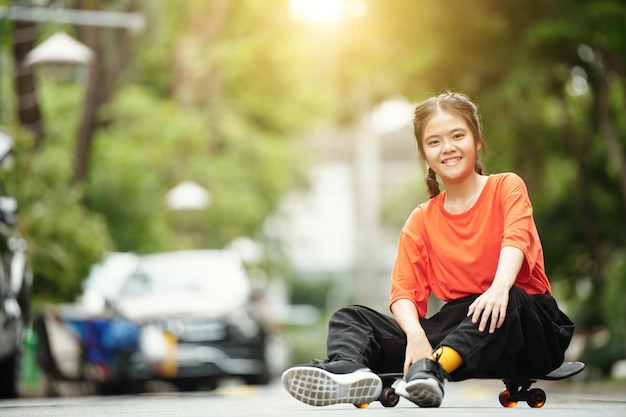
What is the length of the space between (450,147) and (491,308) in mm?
745

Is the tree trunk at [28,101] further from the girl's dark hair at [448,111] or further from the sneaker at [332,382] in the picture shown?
the sneaker at [332,382]

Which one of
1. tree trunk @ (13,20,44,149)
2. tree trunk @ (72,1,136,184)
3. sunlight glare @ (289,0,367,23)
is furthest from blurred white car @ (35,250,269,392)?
tree trunk @ (72,1,136,184)

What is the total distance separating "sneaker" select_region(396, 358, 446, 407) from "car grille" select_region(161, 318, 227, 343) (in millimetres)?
8917

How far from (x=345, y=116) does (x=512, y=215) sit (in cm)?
1479

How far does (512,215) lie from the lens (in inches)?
204

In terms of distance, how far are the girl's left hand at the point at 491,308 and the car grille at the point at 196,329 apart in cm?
895

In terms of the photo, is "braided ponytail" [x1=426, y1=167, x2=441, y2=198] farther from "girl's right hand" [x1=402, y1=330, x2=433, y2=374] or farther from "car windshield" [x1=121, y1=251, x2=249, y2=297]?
"car windshield" [x1=121, y1=251, x2=249, y2=297]

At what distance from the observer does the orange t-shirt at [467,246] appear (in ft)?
17.1

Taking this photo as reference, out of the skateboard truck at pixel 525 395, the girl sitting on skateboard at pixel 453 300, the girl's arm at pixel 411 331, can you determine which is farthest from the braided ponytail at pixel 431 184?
the skateboard truck at pixel 525 395

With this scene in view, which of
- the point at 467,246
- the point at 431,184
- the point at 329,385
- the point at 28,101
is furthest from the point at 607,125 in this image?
the point at 329,385

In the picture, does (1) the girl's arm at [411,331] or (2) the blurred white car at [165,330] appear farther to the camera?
(2) the blurred white car at [165,330]

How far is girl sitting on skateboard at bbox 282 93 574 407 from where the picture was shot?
194 inches

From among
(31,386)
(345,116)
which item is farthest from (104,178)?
(31,386)

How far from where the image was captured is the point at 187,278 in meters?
14.2
